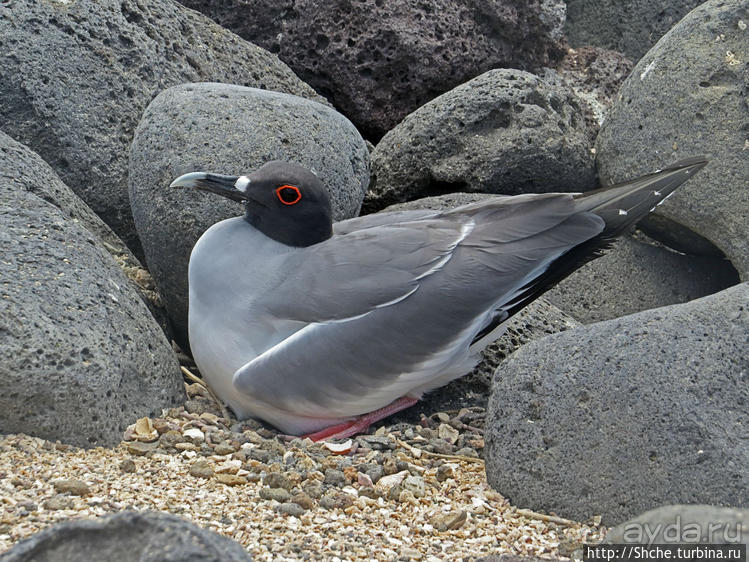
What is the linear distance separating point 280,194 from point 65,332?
1.06 metres

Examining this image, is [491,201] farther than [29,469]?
Yes

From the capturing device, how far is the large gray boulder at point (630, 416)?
333 centimetres

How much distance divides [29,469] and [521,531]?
65.7 inches

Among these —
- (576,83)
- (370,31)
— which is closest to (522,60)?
(576,83)

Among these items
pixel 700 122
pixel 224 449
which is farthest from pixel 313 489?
pixel 700 122

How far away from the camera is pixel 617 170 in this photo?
5562mm

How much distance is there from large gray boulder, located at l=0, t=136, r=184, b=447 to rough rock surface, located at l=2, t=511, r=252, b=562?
4.81 feet

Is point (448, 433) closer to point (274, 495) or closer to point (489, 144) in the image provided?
point (274, 495)

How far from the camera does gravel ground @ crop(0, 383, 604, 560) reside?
3.07m

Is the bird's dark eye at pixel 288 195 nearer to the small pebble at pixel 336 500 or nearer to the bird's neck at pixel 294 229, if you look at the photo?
the bird's neck at pixel 294 229

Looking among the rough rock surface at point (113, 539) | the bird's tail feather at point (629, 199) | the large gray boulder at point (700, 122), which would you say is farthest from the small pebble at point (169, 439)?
the large gray boulder at point (700, 122)

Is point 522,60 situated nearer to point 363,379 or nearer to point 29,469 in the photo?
point 363,379

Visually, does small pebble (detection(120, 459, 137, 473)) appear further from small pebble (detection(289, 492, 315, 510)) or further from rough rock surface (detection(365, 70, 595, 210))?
rough rock surface (detection(365, 70, 595, 210))

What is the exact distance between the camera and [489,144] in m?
5.46
